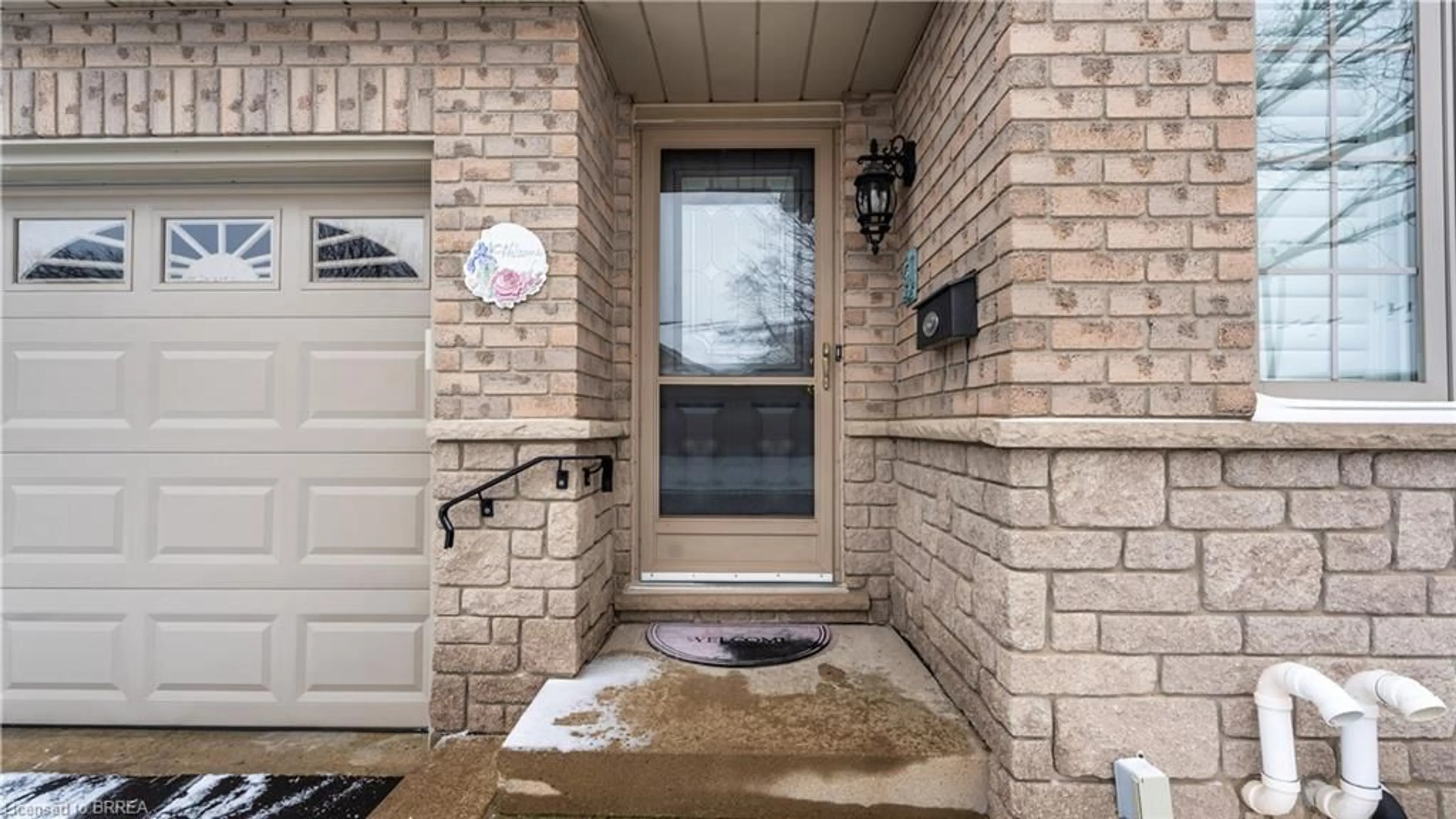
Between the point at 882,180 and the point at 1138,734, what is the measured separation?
205 cm

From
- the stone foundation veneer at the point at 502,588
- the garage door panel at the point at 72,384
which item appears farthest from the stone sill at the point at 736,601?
the garage door panel at the point at 72,384

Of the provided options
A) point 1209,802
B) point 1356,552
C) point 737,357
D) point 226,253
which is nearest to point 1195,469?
point 1356,552

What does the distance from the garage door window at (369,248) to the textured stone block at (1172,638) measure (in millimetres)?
2647

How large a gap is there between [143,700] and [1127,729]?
344 cm

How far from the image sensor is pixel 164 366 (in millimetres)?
2486

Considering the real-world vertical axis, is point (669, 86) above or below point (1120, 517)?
above

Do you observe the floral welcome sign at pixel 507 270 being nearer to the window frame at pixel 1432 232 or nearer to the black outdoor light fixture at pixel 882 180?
the black outdoor light fixture at pixel 882 180

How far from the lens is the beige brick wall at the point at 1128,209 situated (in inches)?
65.0

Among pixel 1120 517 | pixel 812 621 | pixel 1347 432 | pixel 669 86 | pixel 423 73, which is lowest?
pixel 812 621

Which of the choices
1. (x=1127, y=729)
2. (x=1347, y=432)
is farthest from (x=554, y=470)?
(x=1347, y=432)

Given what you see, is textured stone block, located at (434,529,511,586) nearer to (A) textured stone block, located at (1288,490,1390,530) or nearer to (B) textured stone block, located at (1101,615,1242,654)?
(B) textured stone block, located at (1101,615,1242,654)

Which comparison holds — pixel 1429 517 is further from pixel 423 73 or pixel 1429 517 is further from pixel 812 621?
pixel 423 73

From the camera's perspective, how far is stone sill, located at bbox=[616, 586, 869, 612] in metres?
2.69

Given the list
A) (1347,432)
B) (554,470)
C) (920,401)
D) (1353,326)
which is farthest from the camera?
(920,401)
